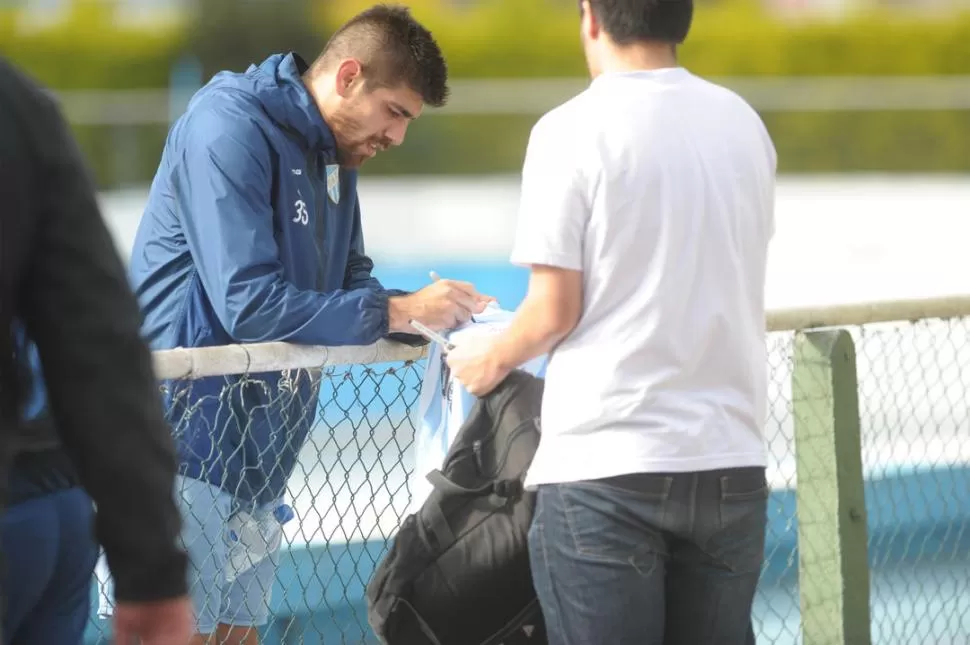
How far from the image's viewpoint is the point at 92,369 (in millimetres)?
1438

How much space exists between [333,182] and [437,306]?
462 millimetres

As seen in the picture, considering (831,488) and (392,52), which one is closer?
(392,52)

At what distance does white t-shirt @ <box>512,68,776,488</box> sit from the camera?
209cm

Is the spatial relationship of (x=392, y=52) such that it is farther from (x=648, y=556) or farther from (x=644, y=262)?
(x=648, y=556)

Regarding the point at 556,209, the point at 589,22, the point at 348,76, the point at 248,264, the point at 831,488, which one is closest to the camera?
the point at 556,209

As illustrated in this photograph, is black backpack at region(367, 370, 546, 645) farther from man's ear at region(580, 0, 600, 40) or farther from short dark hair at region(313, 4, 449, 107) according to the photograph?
short dark hair at region(313, 4, 449, 107)

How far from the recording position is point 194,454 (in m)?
2.77

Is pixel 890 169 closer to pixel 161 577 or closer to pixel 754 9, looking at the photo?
pixel 754 9

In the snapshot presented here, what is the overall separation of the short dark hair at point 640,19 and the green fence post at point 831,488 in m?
1.09

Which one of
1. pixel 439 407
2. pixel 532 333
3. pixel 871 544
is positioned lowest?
pixel 871 544

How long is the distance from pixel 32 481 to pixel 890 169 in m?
15.7

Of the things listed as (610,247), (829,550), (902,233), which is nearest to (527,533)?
(610,247)

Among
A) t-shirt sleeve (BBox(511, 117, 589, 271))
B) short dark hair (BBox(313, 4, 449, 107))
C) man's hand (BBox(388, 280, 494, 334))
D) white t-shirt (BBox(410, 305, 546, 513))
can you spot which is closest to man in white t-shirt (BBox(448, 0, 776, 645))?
t-shirt sleeve (BBox(511, 117, 589, 271))

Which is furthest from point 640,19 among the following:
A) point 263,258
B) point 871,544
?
point 871,544
